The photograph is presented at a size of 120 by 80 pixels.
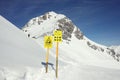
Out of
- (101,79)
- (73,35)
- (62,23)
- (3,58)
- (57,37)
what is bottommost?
(101,79)

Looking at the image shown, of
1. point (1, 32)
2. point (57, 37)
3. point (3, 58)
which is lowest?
point (3, 58)

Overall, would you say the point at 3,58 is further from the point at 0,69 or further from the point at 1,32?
the point at 1,32

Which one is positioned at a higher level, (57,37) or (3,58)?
(57,37)

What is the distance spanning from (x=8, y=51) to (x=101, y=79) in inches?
303

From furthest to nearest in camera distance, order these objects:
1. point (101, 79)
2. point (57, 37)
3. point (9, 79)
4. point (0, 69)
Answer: point (57, 37) → point (101, 79) → point (0, 69) → point (9, 79)

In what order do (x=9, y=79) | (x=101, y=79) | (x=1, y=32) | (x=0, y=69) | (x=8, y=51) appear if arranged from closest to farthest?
(x=9, y=79), (x=0, y=69), (x=101, y=79), (x=8, y=51), (x=1, y=32)

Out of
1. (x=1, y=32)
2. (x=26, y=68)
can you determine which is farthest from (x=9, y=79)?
(x=1, y=32)

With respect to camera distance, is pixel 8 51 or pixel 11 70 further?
pixel 8 51

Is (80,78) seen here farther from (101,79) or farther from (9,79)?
(9,79)

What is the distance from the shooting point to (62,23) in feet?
632

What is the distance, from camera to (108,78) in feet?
41.7

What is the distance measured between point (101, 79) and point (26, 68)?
16.0 feet

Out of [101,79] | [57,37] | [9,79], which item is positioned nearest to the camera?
[9,79]

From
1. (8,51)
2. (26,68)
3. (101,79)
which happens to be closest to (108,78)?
(101,79)
